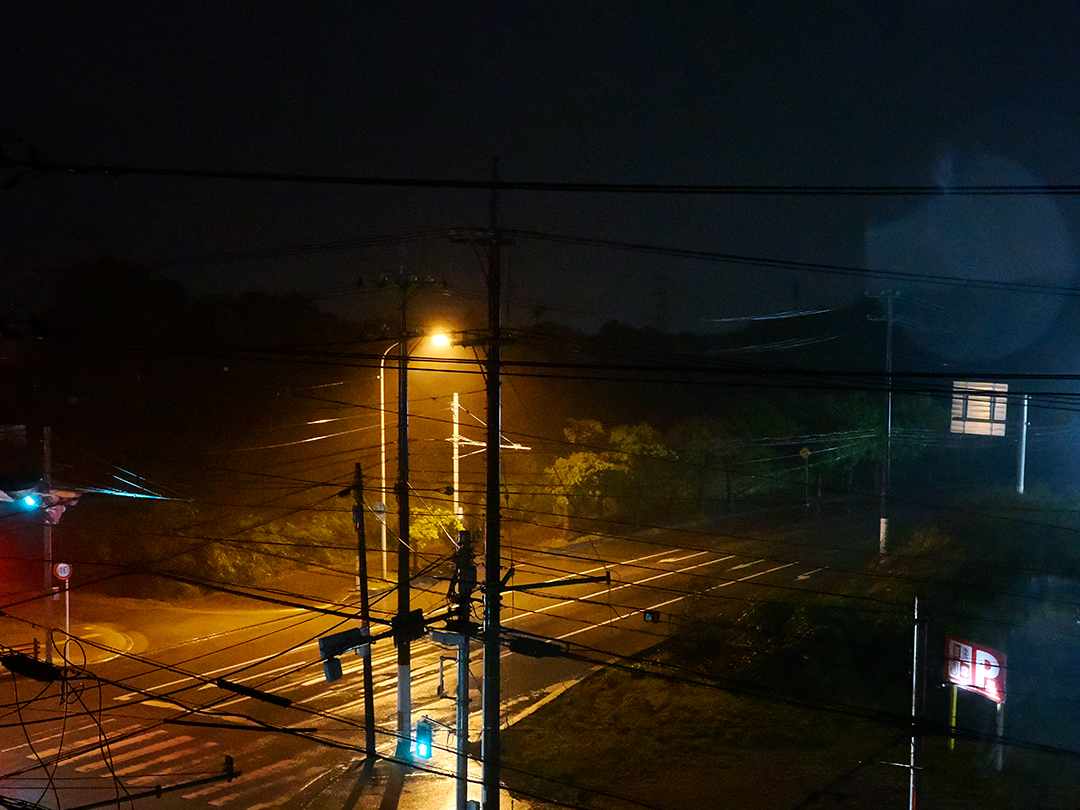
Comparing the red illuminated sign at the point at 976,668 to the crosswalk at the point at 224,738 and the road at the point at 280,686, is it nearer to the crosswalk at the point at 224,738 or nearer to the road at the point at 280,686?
the road at the point at 280,686

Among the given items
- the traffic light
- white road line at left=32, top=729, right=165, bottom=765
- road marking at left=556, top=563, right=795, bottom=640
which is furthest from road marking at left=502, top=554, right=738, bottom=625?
white road line at left=32, top=729, right=165, bottom=765

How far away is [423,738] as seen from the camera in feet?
47.9

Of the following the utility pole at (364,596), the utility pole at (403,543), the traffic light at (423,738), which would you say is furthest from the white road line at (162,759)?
the traffic light at (423,738)

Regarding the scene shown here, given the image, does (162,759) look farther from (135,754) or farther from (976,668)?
(976,668)

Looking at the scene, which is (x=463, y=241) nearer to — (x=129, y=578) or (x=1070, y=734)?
(x=1070, y=734)

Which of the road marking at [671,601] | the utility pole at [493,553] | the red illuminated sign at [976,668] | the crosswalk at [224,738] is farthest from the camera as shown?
the road marking at [671,601]

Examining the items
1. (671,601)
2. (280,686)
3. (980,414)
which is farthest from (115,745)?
(980,414)

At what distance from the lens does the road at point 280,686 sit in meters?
15.5

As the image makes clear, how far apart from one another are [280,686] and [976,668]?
1421 cm

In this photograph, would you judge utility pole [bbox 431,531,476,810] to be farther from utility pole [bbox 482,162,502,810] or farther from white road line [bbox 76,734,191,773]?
white road line [bbox 76,734,191,773]

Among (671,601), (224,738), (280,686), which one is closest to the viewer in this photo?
(224,738)

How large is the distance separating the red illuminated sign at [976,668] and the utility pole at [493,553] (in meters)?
7.56

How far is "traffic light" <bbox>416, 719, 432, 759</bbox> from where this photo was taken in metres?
14.6

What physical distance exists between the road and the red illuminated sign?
509 cm
